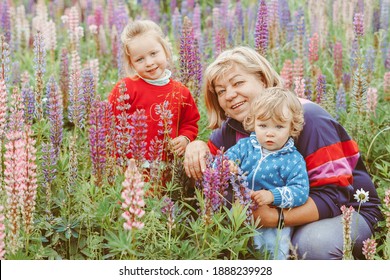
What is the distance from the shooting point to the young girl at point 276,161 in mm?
3543

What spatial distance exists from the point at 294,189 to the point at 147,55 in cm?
130

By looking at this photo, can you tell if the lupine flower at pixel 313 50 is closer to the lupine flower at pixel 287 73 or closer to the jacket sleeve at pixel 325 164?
the lupine flower at pixel 287 73

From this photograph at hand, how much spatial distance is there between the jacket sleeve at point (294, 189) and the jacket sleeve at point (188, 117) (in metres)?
0.88

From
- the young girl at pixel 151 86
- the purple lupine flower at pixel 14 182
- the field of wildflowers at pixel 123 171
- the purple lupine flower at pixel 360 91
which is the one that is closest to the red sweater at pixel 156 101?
the young girl at pixel 151 86

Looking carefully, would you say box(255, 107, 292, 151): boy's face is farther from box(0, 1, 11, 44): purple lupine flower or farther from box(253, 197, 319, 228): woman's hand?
box(0, 1, 11, 44): purple lupine flower

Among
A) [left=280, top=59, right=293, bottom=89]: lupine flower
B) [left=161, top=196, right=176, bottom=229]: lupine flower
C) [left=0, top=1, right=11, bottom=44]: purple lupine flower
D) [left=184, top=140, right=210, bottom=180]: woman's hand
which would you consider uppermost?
[left=0, top=1, right=11, bottom=44]: purple lupine flower

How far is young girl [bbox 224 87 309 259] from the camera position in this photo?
11.6 feet

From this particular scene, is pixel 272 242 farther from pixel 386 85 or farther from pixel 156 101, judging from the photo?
pixel 386 85

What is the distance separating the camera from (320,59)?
245 inches

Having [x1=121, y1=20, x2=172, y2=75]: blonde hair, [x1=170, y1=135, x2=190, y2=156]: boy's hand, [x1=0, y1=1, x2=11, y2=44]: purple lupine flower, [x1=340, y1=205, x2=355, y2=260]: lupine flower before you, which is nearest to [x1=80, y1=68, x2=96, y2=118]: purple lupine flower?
[x1=121, y1=20, x2=172, y2=75]: blonde hair

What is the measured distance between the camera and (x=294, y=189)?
11.6 ft

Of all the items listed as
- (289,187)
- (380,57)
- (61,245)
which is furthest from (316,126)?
(380,57)

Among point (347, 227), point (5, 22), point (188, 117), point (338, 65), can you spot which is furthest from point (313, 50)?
point (5, 22)

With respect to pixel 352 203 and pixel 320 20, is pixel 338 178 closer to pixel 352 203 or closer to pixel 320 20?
pixel 352 203
